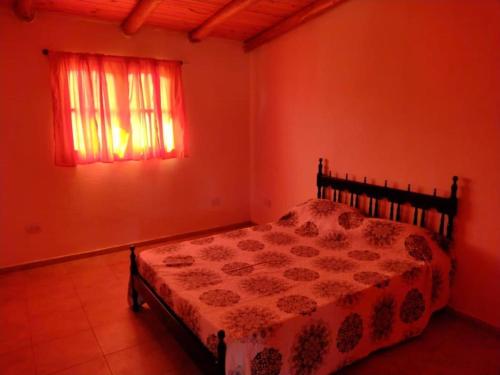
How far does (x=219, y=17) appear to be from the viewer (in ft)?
11.1

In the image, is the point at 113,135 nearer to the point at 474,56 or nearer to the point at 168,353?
the point at 168,353

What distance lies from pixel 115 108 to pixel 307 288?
2.74m

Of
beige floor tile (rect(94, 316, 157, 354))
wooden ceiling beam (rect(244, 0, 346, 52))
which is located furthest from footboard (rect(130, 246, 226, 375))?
wooden ceiling beam (rect(244, 0, 346, 52))

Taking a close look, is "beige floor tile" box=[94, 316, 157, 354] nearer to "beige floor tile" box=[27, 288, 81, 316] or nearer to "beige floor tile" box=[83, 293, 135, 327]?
"beige floor tile" box=[83, 293, 135, 327]

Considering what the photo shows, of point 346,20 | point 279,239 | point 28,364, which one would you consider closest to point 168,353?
point 28,364

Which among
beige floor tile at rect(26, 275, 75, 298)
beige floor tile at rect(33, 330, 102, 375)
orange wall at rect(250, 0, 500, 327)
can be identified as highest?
orange wall at rect(250, 0, 500, 327)

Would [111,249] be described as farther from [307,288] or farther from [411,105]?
[411,105]

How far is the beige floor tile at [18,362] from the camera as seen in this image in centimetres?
205

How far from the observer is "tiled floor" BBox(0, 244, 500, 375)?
2.07m

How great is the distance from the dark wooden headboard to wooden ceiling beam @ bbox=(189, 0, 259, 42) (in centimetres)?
164

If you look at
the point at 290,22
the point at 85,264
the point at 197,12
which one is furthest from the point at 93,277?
the point at 290,22

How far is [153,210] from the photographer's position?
13.5 feet

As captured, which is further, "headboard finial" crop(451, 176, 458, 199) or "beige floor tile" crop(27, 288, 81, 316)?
"beige floor tile" crop(27, 288, 81, 316)

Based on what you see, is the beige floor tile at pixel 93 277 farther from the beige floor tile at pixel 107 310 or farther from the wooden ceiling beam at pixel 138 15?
the wooden ceiling beam at pixel 138 15
